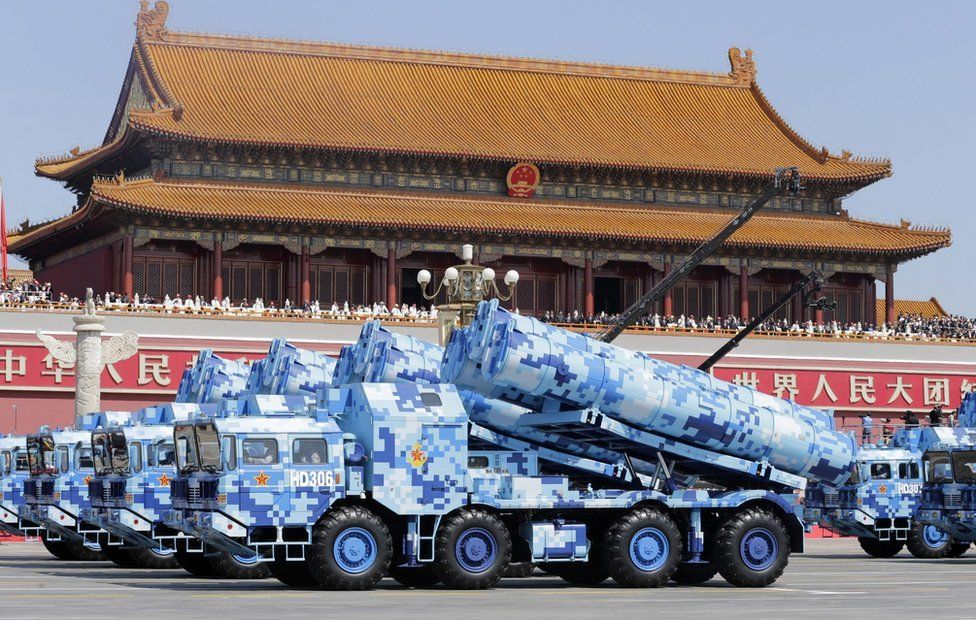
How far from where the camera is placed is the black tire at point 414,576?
3008 cm

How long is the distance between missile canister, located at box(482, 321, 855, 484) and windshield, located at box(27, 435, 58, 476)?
35.8 ft

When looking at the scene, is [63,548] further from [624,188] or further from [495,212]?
[624,188]

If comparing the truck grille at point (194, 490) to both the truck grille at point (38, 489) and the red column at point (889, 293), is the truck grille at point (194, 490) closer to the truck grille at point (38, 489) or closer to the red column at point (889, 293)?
the truck grille at point (38, 489)

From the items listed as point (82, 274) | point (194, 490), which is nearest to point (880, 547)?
point (194, 490)

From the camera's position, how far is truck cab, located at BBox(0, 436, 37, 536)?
1495 inches

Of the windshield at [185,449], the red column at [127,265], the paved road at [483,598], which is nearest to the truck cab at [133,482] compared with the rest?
the paved road at [483,598]

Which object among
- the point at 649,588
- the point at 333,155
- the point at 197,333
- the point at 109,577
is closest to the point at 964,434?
the point at 649,588

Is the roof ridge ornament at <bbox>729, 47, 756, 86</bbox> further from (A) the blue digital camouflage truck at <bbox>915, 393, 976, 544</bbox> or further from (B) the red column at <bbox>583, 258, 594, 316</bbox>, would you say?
(A) the blue digital camouflage truck at <bbox>915, 393, 976, 544</bbox>

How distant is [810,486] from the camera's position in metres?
45.2

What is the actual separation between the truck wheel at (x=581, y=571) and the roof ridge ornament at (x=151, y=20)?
47.3 meters

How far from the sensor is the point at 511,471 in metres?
29.8

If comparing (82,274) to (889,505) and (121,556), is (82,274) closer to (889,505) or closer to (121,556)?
(121,556)

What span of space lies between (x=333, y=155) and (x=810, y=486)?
30595 millimetres

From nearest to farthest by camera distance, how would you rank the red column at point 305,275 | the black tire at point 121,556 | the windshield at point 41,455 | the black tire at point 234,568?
the black tire at point 234,568 < the windshield at point 41,455 < the black tire at point 121,556 < the red column at point 305,275
